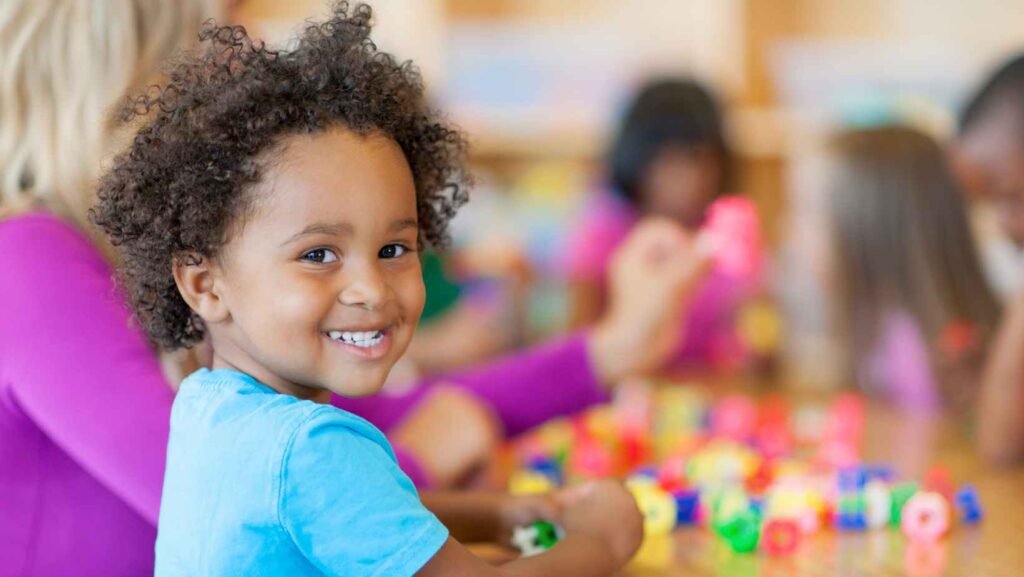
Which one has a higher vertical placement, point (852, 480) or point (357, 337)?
point (357, 337)

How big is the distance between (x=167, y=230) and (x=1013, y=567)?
64 cm

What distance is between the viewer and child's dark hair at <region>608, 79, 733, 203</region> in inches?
92.0

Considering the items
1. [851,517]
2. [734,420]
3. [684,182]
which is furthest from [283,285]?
[684,182]

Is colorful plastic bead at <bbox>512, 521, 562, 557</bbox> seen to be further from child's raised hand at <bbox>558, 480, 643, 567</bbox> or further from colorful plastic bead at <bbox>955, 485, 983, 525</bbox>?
colorful plastic bead at <bbox>955, 485, 983, 525</bbox>

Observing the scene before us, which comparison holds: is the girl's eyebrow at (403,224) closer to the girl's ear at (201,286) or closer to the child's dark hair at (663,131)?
the girl's ear at (201,286)

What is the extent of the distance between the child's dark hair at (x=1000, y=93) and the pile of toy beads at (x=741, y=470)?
0.41m

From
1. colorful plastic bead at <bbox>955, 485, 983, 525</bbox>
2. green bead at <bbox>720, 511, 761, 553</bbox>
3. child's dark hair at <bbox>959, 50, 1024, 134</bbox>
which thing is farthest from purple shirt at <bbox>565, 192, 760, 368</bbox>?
green bead at <bbox>720, 511, 761, 553</bbox>

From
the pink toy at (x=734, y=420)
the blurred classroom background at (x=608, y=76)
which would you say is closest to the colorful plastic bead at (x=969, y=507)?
the pink toy at (x=734, y=420)

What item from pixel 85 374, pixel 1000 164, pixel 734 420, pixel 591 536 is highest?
pixel 1000 164

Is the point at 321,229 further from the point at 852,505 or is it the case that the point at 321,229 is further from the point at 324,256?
the point at 852,505

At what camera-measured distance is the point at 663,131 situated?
235 centimetres

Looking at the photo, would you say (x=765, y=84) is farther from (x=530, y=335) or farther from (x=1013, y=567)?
(x=1013, y=567)

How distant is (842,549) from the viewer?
0.96m

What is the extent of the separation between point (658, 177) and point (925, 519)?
4.56 ft
